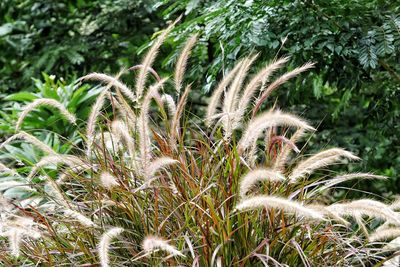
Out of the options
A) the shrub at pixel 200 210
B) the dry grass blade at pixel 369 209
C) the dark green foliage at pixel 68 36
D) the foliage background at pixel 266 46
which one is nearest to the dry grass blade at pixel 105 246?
Result: the shrub at pixel 200 210

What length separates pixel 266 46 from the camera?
11.7ft

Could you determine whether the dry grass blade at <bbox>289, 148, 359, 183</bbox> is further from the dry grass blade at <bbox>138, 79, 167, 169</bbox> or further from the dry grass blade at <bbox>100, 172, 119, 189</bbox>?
the dry grass blade at <bbox>100, 172, 119, 189</bbox>

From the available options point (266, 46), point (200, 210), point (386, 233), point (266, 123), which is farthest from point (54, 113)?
point (386, 233)

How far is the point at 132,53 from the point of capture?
5.33 m

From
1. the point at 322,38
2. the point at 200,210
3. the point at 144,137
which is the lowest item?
the point at 200,210

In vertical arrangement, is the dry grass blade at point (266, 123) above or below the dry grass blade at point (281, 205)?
above

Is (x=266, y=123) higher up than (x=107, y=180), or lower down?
higher up

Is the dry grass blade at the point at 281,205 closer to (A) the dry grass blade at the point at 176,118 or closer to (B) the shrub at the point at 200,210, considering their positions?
(B) the shrub at the point at 200,210

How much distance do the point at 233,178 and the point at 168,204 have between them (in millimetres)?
235

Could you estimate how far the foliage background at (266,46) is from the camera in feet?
11.2

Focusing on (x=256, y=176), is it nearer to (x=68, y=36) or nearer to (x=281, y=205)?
(x=281, y=205)

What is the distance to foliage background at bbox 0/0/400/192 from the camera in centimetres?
343

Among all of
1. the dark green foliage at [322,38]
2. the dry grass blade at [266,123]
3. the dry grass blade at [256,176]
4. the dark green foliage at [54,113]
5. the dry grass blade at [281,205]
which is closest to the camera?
the dry grass blade at [281,205]

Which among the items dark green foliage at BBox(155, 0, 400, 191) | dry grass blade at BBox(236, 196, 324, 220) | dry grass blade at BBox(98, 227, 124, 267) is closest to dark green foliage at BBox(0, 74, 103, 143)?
dark green foliage at BBox(155, 0, 400, 191)
